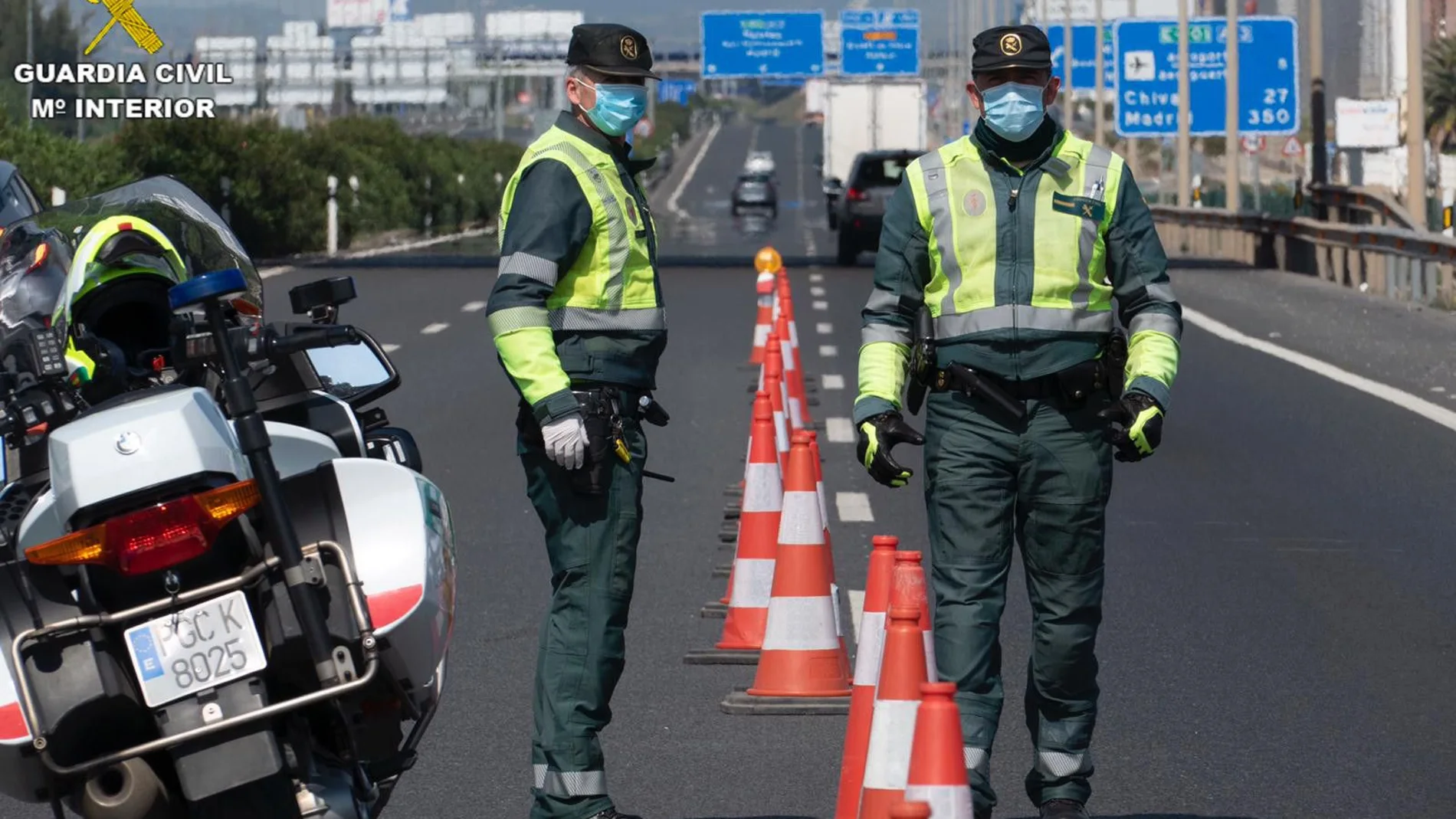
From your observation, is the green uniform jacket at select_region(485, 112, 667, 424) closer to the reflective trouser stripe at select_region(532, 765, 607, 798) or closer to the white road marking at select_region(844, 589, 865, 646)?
the reflective trouser stripe at select_region(532, 765, 607, 798)

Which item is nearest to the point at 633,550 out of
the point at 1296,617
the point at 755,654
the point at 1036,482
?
the point at 1036,482

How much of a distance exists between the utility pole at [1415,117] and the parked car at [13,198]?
2400cm

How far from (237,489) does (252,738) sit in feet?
1.52

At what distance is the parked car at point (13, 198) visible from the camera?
10656 millimetres

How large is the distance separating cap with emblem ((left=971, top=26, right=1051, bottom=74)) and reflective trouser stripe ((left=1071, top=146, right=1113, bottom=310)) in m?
0.26

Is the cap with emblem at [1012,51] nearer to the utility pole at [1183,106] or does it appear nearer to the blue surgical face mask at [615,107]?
the blue surgical face mask at [615,107]

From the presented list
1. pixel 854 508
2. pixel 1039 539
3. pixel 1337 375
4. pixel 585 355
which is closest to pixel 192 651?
pixel 585 355

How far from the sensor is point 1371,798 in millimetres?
6695

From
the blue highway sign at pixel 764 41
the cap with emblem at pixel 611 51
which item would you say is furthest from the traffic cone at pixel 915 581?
the blue highway sign at pixel 764 41

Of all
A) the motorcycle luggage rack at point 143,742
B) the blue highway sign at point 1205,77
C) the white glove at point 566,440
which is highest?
the blue highway sign at point 1205,77

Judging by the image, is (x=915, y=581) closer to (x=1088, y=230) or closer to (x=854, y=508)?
(x=1088, y=230)

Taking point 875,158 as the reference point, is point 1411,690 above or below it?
below

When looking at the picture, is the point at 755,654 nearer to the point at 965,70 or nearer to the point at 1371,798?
the point at 1371,798

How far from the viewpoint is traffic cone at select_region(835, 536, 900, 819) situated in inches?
234
